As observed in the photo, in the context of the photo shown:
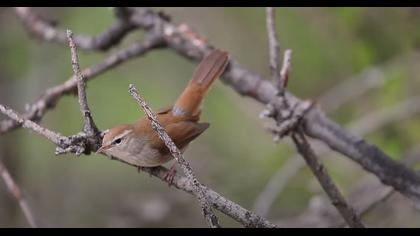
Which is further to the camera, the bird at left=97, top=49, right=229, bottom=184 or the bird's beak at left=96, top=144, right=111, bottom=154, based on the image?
the bird at left=97, top=49, right=229, bottom=184

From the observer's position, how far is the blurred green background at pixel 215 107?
426 centimetres

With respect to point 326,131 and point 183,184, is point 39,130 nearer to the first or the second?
point 183,184

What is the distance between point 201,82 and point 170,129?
33 centimetres

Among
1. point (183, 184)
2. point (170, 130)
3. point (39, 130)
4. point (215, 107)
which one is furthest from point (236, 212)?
point (215, 107)

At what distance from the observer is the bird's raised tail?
3088 mm

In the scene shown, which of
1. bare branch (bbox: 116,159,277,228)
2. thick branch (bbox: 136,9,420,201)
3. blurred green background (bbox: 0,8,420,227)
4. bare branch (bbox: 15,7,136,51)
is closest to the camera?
bare branch (bbox: 116,159,277,228)

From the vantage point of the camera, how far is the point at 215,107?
555 cm

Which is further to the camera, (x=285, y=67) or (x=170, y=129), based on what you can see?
(x=170, y=129)

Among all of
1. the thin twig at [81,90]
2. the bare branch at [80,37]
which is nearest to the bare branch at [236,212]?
the thin twig at [81,90]

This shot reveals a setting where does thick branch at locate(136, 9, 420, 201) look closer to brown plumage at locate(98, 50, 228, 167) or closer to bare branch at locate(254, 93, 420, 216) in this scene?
brown plumage at locate(98, 50, 228, 167)

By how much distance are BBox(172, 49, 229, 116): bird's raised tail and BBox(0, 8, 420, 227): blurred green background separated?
74 cm

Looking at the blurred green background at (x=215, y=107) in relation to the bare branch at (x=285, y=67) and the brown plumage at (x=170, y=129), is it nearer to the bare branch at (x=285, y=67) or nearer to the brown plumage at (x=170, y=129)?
the brown plumage at (x=170, y=129)

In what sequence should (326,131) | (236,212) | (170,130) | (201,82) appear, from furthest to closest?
(201,82) < (170,130) < (326,131) < (236,212)

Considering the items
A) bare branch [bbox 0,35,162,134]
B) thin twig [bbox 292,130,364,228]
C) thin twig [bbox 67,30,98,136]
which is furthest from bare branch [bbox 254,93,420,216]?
thin twig [bbox 67,30,98,136]
